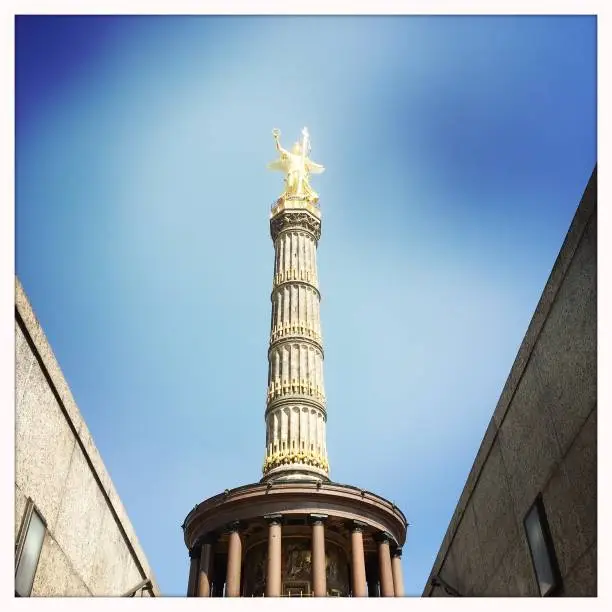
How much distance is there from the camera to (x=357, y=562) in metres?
18.3

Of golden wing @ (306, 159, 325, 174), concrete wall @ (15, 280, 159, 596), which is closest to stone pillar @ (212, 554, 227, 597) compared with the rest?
concrete wall @ (15, 280, 159, 596)

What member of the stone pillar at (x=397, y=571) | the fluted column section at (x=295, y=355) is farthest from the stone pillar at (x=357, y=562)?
the fluted column section at (x=295, y=355)

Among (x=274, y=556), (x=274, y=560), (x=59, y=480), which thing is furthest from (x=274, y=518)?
(x=59, y=480)

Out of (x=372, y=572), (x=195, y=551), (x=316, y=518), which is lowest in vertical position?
(x=372, y=572)

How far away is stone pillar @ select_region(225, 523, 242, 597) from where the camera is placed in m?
17.6

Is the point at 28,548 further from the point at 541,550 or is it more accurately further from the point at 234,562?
the point at 234,562

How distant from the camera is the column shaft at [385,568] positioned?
18.7m

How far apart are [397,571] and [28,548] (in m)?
15.1

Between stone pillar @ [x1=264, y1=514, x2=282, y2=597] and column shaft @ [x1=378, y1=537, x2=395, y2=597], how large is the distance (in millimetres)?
2963

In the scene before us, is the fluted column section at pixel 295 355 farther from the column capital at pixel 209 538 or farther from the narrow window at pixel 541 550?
the narrow window at pixel 541 550

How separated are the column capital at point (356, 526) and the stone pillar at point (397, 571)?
164cm
